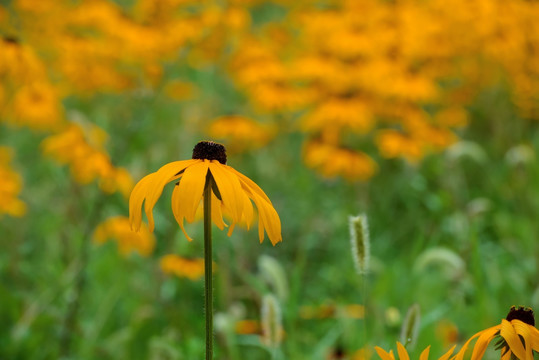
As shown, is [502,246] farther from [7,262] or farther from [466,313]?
[7,262]

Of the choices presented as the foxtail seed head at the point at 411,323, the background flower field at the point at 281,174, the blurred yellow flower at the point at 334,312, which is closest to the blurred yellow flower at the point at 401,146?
the background flower field at the point at 281,174

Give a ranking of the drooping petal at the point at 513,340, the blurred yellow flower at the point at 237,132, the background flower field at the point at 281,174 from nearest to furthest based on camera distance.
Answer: the drooping petal at the point at 513,340
the background flower field at the point at 281,174
the blurred yellow flower at the point at 237,132

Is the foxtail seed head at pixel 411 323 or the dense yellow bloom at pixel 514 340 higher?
the foxtail seed head at pixel 411 323

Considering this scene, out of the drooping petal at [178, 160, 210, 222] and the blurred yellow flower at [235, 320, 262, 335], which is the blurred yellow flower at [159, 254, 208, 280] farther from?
the drooping petal at [178, 160, 210, 222]

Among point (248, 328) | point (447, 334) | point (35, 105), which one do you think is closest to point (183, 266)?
point (248, 328)

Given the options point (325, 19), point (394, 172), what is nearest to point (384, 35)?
point (325, 19)

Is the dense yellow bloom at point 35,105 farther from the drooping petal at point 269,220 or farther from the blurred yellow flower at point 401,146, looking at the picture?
the drooping petal at point 269,220

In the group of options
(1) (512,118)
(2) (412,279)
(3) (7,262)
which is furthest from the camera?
(1) (512,118)
